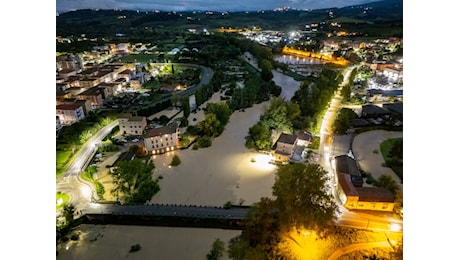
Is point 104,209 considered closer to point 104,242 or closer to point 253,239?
point 104,242

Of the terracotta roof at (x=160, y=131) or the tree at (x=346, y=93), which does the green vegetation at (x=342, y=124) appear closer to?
the tree at (x=346, y=93)

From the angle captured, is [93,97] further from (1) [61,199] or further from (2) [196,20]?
(2) [196,20]

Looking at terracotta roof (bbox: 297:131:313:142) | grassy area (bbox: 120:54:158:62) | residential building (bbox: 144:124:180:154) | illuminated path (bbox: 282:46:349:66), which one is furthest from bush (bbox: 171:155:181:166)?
illuminated path (bbox: 282:46:349:66)

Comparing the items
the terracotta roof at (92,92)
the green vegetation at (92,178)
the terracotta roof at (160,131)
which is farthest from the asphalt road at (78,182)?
the terracotta roof at (92,92)

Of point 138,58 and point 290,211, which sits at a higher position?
point 138,58

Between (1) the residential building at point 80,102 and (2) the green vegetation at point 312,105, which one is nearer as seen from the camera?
(2) the green vegetation at point 312,105

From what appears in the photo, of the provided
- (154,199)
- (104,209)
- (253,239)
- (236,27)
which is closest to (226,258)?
(253,239)

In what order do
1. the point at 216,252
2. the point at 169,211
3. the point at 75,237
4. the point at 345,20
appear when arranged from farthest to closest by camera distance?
the point at 345,20 → the point at 169,211 → the point at 75,237 → the point at 216,252

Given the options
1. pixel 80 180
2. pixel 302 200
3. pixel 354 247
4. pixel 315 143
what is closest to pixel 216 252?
pixel 302 200
